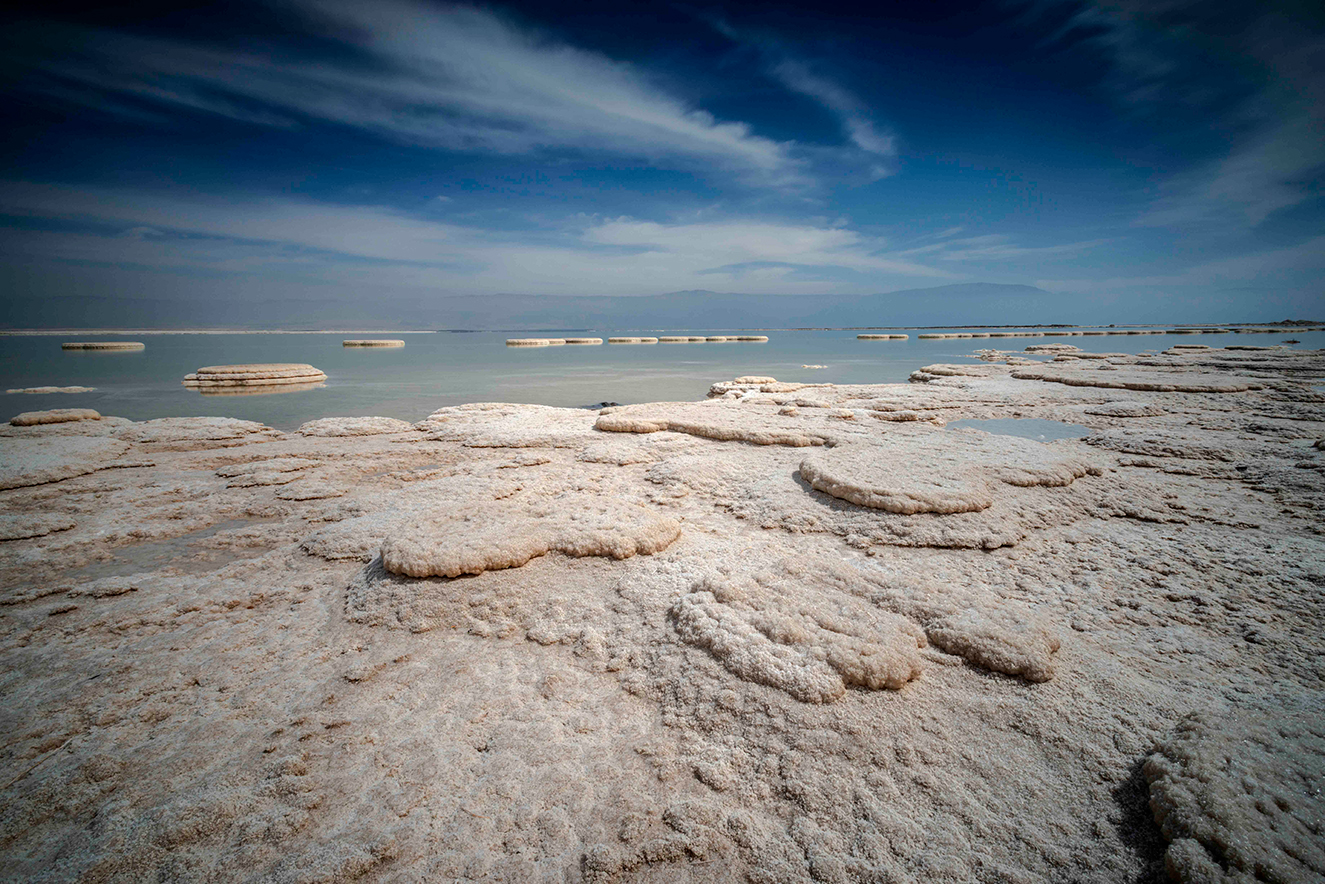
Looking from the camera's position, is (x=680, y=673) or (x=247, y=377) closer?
(x=680, y=673)

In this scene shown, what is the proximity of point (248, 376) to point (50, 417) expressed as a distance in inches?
263

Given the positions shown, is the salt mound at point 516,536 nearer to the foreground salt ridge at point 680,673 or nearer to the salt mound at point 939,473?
the foreground salt ridge at point 680,673

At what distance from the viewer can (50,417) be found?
657cm

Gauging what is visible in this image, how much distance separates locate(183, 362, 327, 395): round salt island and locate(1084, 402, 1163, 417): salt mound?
49.9 feet

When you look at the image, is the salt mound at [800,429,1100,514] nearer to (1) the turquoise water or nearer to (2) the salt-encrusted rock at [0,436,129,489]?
(2) the salt-encrusted rock at [0,436,129,489]

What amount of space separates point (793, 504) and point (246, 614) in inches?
119

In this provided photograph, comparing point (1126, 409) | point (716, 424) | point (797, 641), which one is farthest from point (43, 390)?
point (1126, 409)

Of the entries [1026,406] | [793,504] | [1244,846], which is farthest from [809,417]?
[1244,846]

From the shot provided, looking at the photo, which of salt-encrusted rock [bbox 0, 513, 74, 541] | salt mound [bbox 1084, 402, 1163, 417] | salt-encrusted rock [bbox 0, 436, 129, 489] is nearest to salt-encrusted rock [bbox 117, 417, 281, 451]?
salt-encrusted rock [bbox 0, 436, 129, 489]

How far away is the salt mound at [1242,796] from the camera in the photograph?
1181mm

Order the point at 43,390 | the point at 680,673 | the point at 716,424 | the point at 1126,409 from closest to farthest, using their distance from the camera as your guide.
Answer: the point at 680,673 → the point at 716,424 → the point at 1126,409 → the point at 43,390

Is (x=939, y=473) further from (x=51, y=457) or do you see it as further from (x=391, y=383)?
(x=391, y=383)

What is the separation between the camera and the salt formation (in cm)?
1227

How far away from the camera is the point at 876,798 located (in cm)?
148
